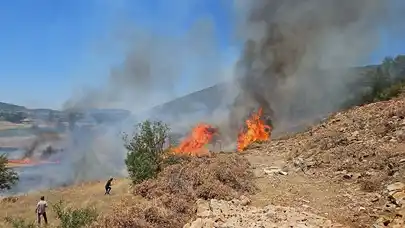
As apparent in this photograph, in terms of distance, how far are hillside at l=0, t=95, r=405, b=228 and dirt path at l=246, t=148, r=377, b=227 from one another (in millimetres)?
26

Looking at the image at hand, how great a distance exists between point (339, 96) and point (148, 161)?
1639 inches

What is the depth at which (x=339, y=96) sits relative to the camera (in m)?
57.2

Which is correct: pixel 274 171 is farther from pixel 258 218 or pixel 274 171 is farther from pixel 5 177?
pixel 5 177

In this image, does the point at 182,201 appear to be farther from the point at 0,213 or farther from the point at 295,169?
the point at 0,213

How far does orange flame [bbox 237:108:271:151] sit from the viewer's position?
36.5 meters

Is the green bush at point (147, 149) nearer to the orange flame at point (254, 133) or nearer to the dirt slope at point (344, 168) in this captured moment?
the dirt slope at point (344, 168)

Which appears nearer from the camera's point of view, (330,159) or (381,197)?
(381,197)

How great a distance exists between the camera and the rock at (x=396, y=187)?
43.0 ft

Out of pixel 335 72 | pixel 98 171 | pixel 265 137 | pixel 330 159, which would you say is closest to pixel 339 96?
pixel 335 72

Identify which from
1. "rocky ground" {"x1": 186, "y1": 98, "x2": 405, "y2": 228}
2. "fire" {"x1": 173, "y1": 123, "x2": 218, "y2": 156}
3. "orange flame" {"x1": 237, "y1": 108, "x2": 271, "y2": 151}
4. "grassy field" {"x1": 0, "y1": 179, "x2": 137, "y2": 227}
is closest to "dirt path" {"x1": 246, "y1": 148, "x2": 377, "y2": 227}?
"rocky ground" {"x1": 186, "y1": 98, "x2": 405, "y2": 228}

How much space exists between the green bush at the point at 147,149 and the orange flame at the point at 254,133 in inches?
480

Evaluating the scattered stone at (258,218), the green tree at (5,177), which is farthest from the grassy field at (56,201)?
the scattered stone at (258,218)

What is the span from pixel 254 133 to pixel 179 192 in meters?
24.3

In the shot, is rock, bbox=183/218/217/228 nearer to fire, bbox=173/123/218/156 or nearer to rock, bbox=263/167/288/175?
rock, bbox=263/167/288/175
